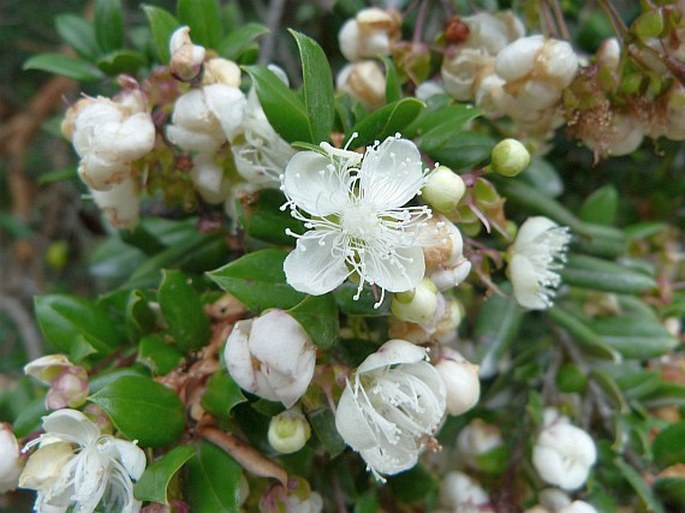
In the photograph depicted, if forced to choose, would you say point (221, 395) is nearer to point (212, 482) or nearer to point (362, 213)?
point (212, 482)

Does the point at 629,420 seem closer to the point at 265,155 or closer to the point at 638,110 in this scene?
the point at 638,110

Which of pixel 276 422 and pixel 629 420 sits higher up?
pixel 276 422

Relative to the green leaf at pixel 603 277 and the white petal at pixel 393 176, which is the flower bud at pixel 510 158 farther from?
the green leaf at pixel 603 277

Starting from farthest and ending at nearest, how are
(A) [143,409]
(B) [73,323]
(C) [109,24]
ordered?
(C) [109,24], (B) [73,323], (A) [143,409]

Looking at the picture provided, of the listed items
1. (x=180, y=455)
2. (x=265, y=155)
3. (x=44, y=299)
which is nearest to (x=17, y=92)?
(x=44, y=299)

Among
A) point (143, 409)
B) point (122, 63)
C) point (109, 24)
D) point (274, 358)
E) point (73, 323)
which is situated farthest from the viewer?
point (109, 24)

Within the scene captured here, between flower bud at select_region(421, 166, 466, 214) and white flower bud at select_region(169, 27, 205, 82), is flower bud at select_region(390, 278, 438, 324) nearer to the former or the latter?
flower bud at select_region(421, 166, 466, 214)

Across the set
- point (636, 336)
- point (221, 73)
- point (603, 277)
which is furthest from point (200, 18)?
point (636, 336)
